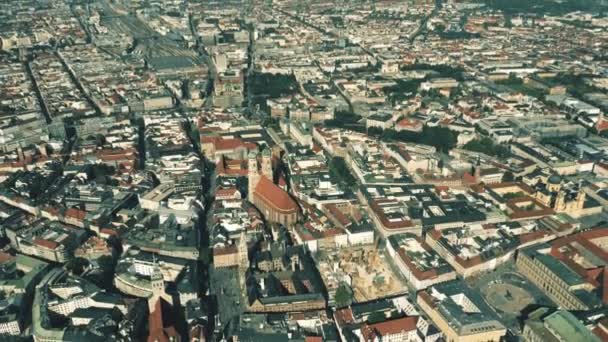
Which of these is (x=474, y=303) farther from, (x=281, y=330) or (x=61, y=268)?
(x=61, y=268)

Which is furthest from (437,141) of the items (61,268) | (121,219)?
(61,268)

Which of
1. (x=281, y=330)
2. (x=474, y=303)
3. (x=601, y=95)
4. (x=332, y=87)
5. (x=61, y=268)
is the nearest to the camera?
(x=281, y=330)

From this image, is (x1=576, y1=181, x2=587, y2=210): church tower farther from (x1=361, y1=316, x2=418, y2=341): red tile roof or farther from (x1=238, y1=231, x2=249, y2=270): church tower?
(x1=238, y1=231, x2=249, y2=270): church tower

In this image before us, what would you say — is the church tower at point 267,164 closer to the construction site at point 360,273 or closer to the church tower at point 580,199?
the construction site at point 360,273

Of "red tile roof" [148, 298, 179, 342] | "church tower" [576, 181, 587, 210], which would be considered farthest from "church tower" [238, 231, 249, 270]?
"church tower" [576, 181, 587, 210]

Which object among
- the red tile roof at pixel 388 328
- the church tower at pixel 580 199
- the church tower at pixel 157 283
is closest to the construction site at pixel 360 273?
the red tile roof at pixel 388 328

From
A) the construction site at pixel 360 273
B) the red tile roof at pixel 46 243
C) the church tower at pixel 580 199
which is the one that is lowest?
the construction site at pixel 360 273

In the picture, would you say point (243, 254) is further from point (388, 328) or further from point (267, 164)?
point (388, 328)

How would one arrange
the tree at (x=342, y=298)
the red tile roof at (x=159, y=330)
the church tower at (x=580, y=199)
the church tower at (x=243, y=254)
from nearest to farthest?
the red tile roof at (x=159, y=330)
the tree at (x=342, y=298)
the church tower at (x=243, y=254)
the church tower at (x=580, y=199)
